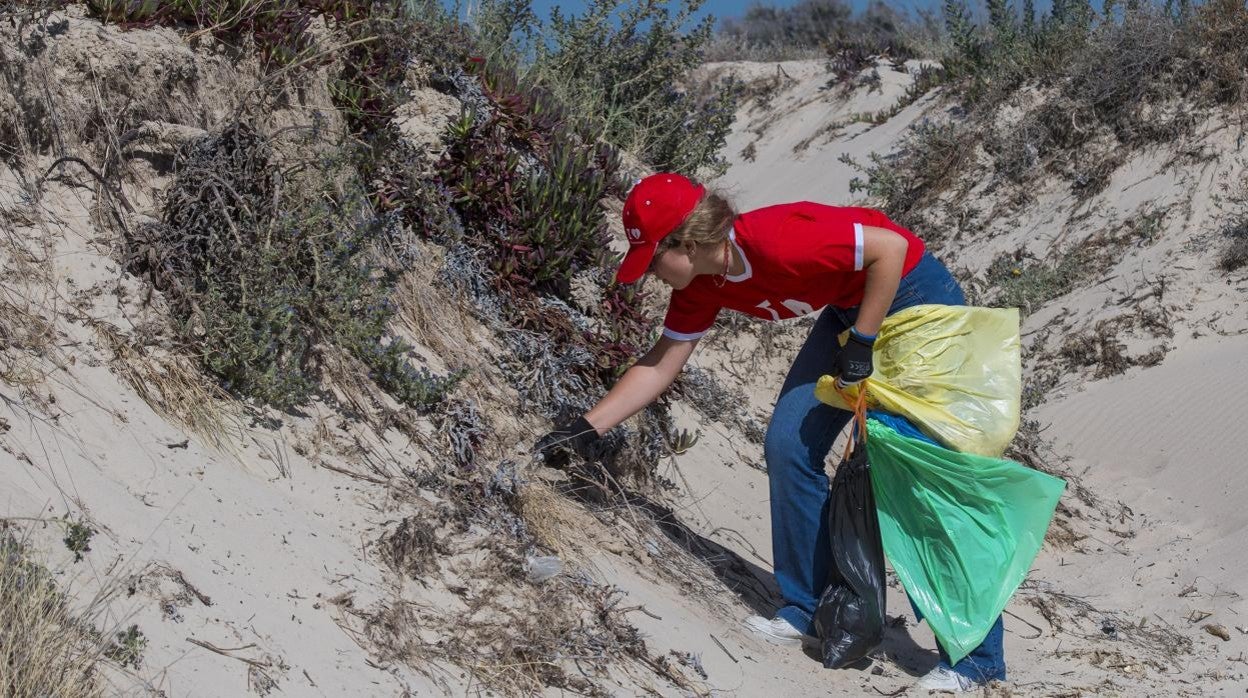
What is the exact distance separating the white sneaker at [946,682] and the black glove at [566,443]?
1313 millimetres

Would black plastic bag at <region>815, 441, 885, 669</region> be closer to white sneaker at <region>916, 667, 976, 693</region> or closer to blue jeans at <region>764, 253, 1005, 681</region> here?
blue jeans at <region>764, 253, 1005, 681</region>

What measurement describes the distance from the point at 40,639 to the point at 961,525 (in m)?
2.65

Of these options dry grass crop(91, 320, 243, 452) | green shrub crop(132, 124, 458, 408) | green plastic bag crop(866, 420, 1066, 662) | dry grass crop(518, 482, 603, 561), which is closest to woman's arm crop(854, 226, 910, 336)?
green plastic bag crop(866, 420, 1066, 662)

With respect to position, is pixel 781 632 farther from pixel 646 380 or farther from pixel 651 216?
pixel 651 216

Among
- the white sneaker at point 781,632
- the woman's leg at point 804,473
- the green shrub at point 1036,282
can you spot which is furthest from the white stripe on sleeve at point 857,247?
the green shrub at point 1036,282

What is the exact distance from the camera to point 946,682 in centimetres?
411

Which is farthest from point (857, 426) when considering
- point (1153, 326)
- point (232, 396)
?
point (1153, 326)

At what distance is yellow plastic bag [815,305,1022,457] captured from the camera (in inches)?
159

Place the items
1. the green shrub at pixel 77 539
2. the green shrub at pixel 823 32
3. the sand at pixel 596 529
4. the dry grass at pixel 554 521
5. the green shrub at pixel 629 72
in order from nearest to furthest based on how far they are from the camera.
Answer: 1. the green shrub at pixel 77 539
2. the sand at pixel 596 529
3. the dry grass at pixel 554 521
4. the green shrub at pixel 629 72
5. the green shrub at pixel 823 32

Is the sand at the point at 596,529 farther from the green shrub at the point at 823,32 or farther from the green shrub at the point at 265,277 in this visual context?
the green shrub at the point at 823,32

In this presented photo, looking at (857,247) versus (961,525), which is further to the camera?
(961,525)

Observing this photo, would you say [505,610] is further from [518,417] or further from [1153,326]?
[1153,326]

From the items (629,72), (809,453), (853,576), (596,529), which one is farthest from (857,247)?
(629,72)

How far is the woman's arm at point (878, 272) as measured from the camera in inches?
151
